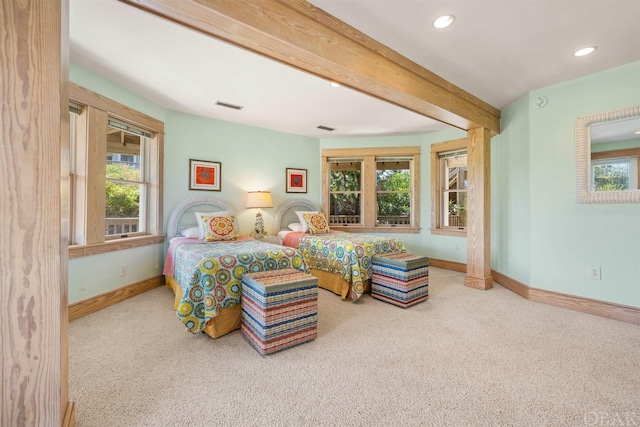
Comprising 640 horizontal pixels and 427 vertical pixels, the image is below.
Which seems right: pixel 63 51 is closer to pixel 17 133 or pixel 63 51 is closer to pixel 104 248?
pixel 17 133

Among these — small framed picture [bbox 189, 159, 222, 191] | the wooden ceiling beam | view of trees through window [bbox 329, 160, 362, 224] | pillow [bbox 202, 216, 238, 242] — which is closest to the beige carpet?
pillow [bbox 202, 216, 238, 242]

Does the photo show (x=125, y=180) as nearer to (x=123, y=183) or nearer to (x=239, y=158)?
(x=123, y=183)

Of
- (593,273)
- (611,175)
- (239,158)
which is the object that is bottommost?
(593,273)

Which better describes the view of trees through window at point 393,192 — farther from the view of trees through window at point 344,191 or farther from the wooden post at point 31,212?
the wooden post at point 31,212

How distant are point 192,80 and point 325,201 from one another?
309 centimetres

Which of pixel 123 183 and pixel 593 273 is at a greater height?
pixel 123 183

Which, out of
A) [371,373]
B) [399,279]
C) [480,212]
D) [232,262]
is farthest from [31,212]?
[480,212]

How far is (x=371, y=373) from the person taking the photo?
1.82m

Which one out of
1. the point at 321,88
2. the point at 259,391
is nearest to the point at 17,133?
the point at 259,391

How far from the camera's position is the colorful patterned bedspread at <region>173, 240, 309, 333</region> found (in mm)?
2225

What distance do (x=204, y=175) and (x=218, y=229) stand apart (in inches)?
43.9

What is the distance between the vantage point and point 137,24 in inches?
80.2

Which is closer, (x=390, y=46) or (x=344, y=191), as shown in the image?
(x=390, y=46)

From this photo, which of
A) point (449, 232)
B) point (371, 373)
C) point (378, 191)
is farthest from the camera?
point (378, 191)
